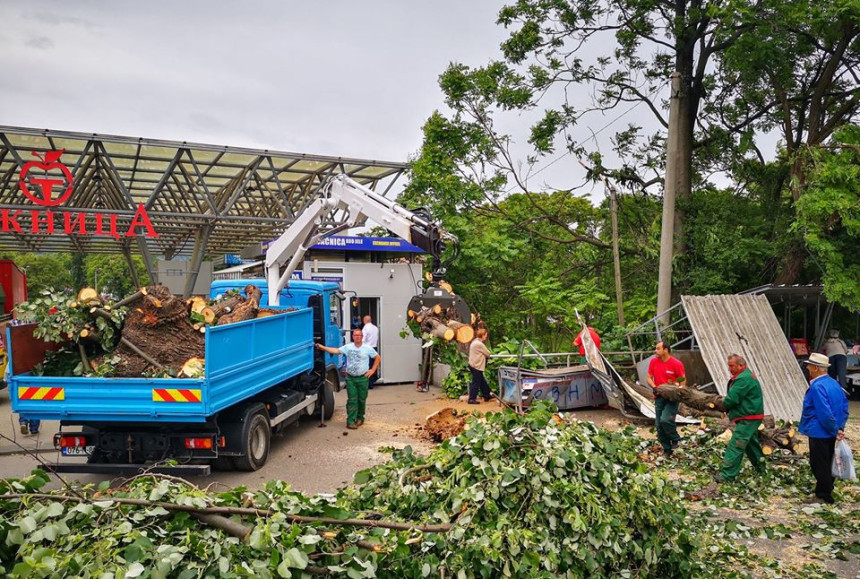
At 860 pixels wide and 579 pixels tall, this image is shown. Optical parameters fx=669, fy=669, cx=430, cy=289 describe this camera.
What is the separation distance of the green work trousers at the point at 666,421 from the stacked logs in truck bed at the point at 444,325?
9.60ft

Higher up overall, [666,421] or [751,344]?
[751,344]

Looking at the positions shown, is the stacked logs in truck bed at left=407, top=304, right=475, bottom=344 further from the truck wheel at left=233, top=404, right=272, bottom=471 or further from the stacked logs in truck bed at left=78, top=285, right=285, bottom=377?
the stacked logs in truck bed at left=78, top=285, right=285, bottom=377

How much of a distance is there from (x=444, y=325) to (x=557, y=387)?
2.74 meters

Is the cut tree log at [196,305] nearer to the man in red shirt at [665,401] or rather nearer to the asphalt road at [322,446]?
the asphalt road at [322,446]

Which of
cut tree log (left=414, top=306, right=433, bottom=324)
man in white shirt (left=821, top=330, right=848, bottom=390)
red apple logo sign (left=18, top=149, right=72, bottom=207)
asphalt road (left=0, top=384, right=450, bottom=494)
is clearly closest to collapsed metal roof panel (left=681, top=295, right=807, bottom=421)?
man in white shirt (left=821, top=330, right=848, bottom=390)

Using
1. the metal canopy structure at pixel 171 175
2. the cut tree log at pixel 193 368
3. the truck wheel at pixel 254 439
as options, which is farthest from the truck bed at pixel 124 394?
the metal canopy structure at pixel 171 175

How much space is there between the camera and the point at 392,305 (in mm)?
15547

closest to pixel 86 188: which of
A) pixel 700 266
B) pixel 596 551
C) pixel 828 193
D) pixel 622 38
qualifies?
pixel 622 38

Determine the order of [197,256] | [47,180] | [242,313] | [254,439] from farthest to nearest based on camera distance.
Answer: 1. [197,256]
2. [47,180]
3. [242,313]
4. [254,439]

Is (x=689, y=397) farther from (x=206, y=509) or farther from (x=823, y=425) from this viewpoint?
(x=206, y=509)

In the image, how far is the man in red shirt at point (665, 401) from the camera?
28.7 ft

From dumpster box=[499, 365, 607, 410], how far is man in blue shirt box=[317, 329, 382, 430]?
2.66 meters

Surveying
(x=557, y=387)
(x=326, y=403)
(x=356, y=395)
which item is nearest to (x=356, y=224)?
(x=356, y=395)

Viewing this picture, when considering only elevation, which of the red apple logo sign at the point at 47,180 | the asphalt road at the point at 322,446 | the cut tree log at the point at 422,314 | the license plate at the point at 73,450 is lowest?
the asphalt road at the point at 322,446
